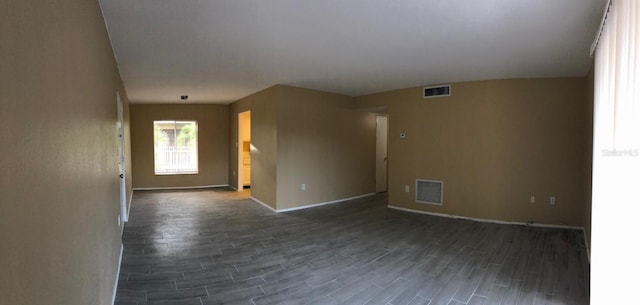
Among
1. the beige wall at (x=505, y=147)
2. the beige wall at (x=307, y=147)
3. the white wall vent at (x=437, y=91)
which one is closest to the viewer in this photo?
the beige wall at (x=505, y=147)

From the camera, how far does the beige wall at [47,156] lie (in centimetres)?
70

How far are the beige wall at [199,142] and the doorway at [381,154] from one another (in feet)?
Result: 14.6

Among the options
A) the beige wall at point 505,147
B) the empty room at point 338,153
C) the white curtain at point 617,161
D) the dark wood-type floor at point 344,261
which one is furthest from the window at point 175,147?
the white curtain at point 617,161

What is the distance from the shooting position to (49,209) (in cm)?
101

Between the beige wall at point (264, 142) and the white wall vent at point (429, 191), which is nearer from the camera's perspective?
the white wall vent at point (429, 191)

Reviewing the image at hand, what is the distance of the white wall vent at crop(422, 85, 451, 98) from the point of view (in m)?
5.35

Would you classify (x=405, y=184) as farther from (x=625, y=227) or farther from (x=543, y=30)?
(x=625, y=227)

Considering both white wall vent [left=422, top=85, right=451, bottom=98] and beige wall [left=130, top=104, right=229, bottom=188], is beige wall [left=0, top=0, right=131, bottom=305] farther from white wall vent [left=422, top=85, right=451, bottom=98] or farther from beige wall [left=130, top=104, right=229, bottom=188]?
beige wall [left=130, top=104, right=229, bottom=188]

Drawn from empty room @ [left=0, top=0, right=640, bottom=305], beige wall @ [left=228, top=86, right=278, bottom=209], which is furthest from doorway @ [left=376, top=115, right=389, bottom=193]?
beige wall @ [left=228, top=86, right=278, bottom=209]

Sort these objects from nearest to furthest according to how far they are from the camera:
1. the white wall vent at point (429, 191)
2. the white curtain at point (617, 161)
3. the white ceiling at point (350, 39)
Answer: the white curtain at point (617, 161)
the white ceiling at point (350, 39)
the white wall vent at point (429, 191)

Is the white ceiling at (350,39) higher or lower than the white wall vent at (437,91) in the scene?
higher

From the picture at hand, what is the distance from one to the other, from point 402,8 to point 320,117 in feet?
12.9

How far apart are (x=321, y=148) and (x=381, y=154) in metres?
2.22

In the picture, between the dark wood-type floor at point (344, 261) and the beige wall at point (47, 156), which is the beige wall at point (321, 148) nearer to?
the dark wood-type floor at point (344, 261)
